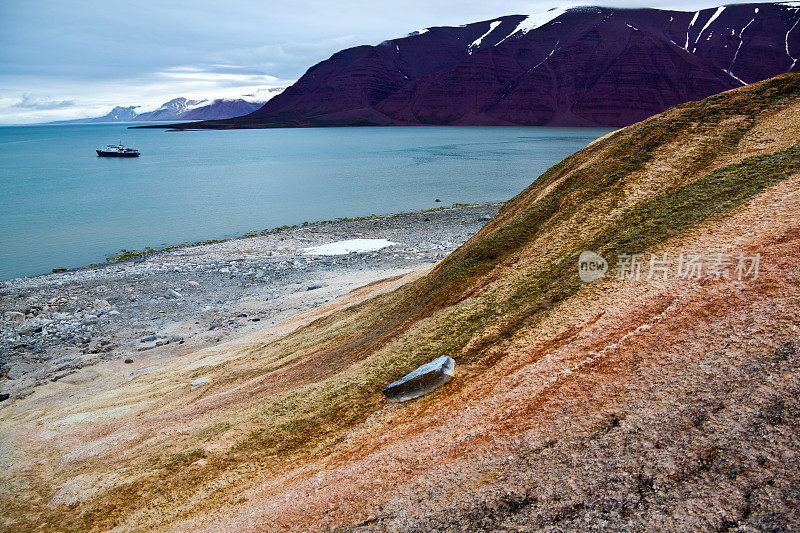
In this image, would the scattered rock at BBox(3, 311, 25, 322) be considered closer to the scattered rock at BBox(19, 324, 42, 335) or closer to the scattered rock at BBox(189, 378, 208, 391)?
the scattered rock at BBox(19, 324, 42, 335)

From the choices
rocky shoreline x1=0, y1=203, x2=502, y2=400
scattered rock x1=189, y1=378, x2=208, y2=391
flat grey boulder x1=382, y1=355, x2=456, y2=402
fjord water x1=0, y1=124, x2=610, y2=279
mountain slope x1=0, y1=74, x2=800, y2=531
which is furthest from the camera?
fjord water x1=0, y1=124, x2=610, y2=279

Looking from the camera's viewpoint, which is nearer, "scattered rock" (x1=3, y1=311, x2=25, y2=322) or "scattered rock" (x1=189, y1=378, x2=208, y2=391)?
"scattered rock" (x1=189, y1=378, x2=208, y2=391)

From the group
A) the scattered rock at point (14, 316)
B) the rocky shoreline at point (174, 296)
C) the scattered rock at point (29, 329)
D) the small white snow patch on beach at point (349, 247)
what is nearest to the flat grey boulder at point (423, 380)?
the rocky shoreline at point (174, 296)

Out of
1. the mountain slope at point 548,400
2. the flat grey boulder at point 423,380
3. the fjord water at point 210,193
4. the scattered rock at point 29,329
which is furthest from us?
the fjord water at point 210,193

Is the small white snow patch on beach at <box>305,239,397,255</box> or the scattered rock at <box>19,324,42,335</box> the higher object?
the small white snow patch on beach at <box>305,239,397,255</box>

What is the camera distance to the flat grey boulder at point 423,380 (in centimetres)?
783

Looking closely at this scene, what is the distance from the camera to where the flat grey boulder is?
7834 mm

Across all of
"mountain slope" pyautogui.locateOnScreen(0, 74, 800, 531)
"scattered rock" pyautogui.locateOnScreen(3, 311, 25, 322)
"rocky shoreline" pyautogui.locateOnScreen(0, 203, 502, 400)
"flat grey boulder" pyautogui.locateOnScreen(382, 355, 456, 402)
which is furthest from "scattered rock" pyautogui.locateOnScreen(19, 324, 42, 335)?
"flat grey boulder" pyautogui.locateOnScreen(382, 355, 456, 402)

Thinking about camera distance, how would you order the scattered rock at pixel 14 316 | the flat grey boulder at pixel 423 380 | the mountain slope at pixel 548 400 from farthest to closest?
the scattered rock at pixel 14 316, the flat grey boulder at pixel 423 380, the mountain slope at pixel 548 400

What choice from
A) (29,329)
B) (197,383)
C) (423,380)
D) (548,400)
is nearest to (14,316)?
(29,329)

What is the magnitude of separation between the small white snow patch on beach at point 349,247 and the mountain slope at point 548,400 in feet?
70.8

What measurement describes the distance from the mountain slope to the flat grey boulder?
0.21 metres

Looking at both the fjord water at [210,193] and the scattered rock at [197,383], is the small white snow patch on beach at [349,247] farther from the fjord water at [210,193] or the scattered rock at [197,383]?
the scattered rock at [197,383]

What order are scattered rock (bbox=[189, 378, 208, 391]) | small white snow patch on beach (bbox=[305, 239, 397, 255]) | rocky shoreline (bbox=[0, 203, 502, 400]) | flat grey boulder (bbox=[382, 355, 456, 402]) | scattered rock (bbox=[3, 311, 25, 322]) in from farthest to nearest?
1. small white snow patch on beach (bbox=[305, 239, 397, 255])
2. scattered rock (bbox=[3, 311, 25, 322])
3. rocky shoreline (bbox=[0, 203, 502, 400])
4. scattered rock (bbox=[189, 378, 208, 391])
5. flat grey boulder (bbox=[382, 355, 456, 402])
